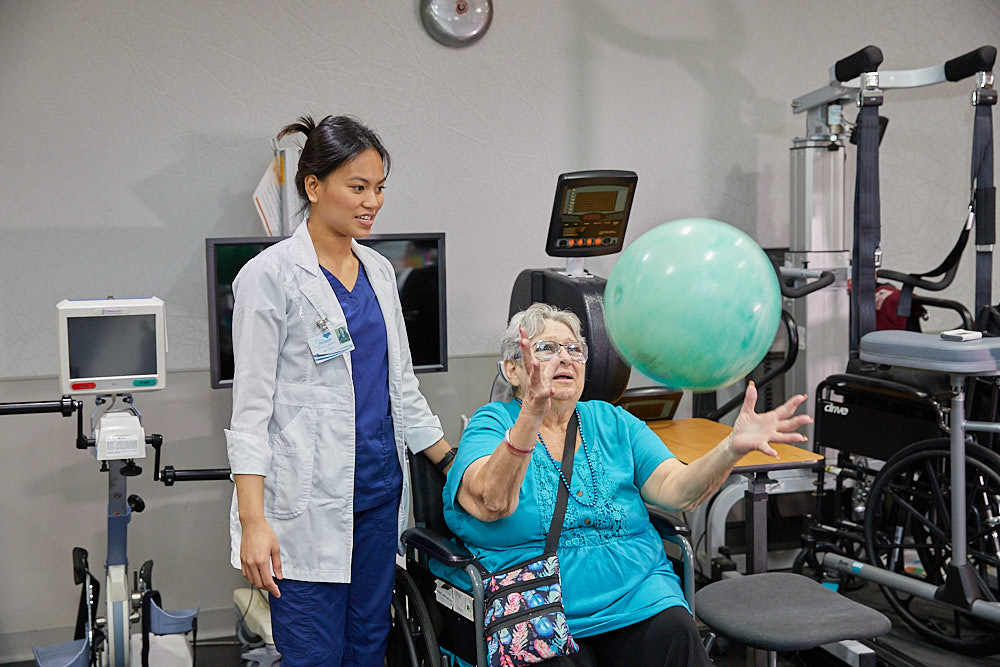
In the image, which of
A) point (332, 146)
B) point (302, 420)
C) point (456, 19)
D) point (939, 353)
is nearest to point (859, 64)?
point (939, 353)

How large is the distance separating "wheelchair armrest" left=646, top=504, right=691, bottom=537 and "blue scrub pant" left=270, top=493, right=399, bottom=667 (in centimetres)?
60

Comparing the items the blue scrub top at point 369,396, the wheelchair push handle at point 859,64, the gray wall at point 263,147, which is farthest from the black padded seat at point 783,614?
the wheelchair push handle at point 859,64

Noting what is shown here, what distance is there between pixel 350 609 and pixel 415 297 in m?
1.10

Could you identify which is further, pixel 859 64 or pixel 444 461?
pixel 859 64

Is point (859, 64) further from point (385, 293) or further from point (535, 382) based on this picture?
point (535, 382)

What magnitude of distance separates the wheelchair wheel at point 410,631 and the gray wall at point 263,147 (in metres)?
1.23

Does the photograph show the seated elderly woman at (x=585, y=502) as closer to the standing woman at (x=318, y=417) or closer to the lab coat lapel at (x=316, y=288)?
the standing woman at (x=318, y=417)

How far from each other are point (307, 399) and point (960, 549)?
1.87m

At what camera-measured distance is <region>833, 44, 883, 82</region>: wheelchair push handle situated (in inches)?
121

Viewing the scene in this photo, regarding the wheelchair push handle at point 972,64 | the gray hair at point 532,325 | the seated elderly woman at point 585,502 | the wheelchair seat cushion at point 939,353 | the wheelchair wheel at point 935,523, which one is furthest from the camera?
the wheelchair push handle at point 972,64

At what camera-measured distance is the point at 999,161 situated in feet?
13.3

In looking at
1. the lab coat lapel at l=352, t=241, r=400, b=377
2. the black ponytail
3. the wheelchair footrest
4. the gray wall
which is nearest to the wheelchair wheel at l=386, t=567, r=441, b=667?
the lab coat lapel at l=352, t=241, r=400, b=377

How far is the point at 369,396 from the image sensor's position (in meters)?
2.03

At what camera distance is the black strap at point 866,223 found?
3045mm
